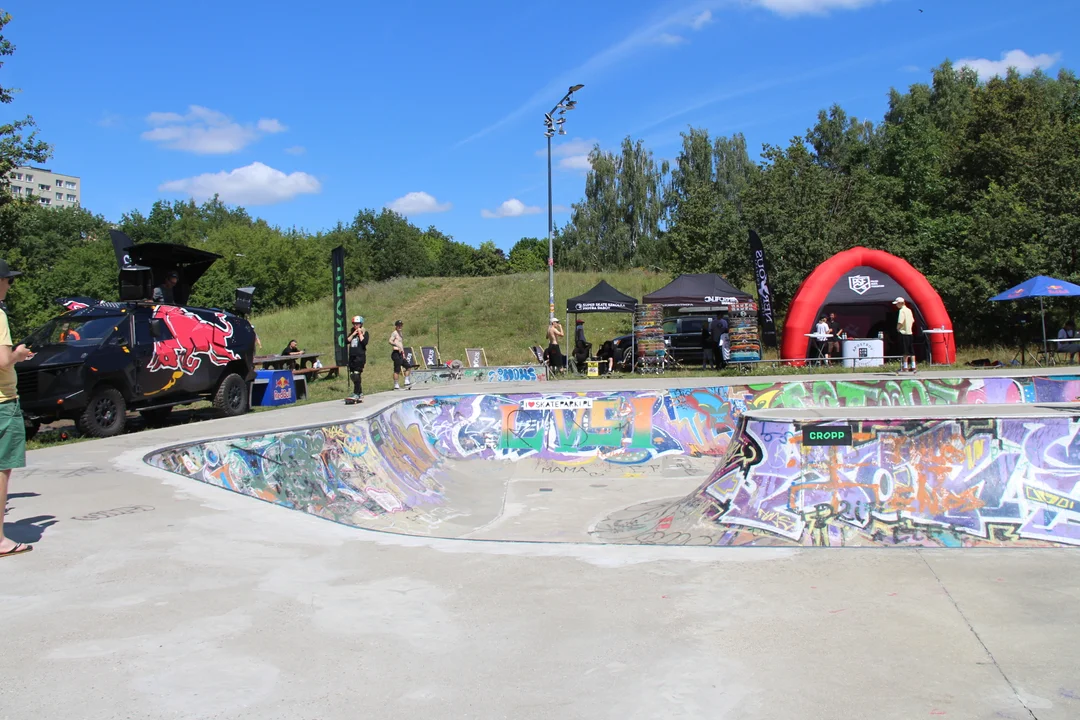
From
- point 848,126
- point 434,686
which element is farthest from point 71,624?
point 848,126

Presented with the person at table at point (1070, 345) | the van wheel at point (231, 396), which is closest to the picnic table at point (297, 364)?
the van wheel at point (231, 396)

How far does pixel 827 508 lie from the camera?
7.72m

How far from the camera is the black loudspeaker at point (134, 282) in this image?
45.7ft

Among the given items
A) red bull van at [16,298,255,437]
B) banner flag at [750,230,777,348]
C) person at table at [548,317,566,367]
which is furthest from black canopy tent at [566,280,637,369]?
red bull van at [16,298,255,437]

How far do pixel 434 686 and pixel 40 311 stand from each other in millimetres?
52653

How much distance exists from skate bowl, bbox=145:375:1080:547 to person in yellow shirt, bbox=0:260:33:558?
3738mm

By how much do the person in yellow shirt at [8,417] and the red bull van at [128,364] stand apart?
23.3ft

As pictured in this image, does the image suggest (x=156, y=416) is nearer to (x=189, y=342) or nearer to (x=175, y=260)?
(x=189, y=342)

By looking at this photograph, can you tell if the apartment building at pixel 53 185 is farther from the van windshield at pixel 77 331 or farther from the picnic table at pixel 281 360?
the van windshield at pixel 77 331

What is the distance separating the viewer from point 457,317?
37375 millimetres

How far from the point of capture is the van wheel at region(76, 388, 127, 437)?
11.7 meters

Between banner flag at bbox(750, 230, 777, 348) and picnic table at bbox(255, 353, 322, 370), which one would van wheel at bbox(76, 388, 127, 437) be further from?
banner flag at bbox(750, 230, 777, 348)

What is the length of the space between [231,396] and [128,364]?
2550mm

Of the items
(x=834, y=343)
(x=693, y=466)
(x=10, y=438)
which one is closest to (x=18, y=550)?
(x=10, y=438)
